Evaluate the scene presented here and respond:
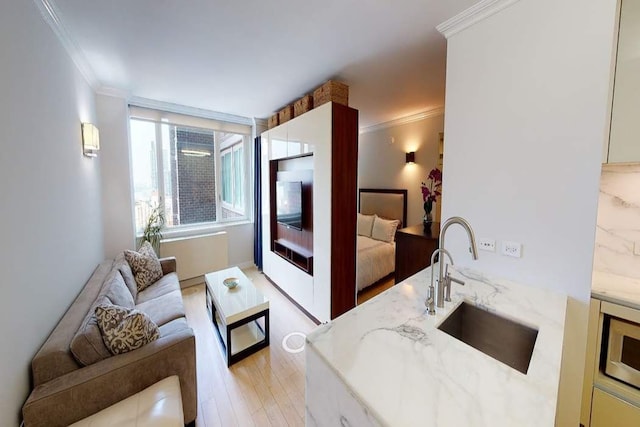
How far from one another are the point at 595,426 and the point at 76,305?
3293 millimetres

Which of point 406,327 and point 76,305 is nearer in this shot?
point 406,327

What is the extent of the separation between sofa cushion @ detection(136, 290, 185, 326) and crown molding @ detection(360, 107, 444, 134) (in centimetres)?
400

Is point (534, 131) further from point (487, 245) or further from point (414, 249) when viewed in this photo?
point (414, 249)

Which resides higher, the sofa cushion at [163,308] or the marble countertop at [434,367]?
the marble countertop at [434,367]

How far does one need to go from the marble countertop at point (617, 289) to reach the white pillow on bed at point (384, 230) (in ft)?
7.72

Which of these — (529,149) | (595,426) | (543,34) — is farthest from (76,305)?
(543,34)

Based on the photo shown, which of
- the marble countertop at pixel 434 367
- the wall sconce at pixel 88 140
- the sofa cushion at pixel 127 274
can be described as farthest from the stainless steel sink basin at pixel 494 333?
the wall sconce at pixel 88 140

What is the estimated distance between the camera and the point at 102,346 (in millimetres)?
1379

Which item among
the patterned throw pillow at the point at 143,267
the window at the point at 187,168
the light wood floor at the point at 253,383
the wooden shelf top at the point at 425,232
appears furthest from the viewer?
the window at the point at 187,168

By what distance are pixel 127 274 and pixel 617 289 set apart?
12.2ft

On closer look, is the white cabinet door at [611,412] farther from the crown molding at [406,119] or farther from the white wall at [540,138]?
the crown molding at [406,119]

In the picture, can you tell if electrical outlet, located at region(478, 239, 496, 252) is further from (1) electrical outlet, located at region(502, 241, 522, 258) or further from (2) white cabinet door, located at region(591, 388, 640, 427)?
(2) white cabinet door, located at region(591, 388, 640, 427)

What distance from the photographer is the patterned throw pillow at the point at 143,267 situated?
8.63 ft

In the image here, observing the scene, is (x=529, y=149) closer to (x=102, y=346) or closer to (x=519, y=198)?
(x=519, y=198)
